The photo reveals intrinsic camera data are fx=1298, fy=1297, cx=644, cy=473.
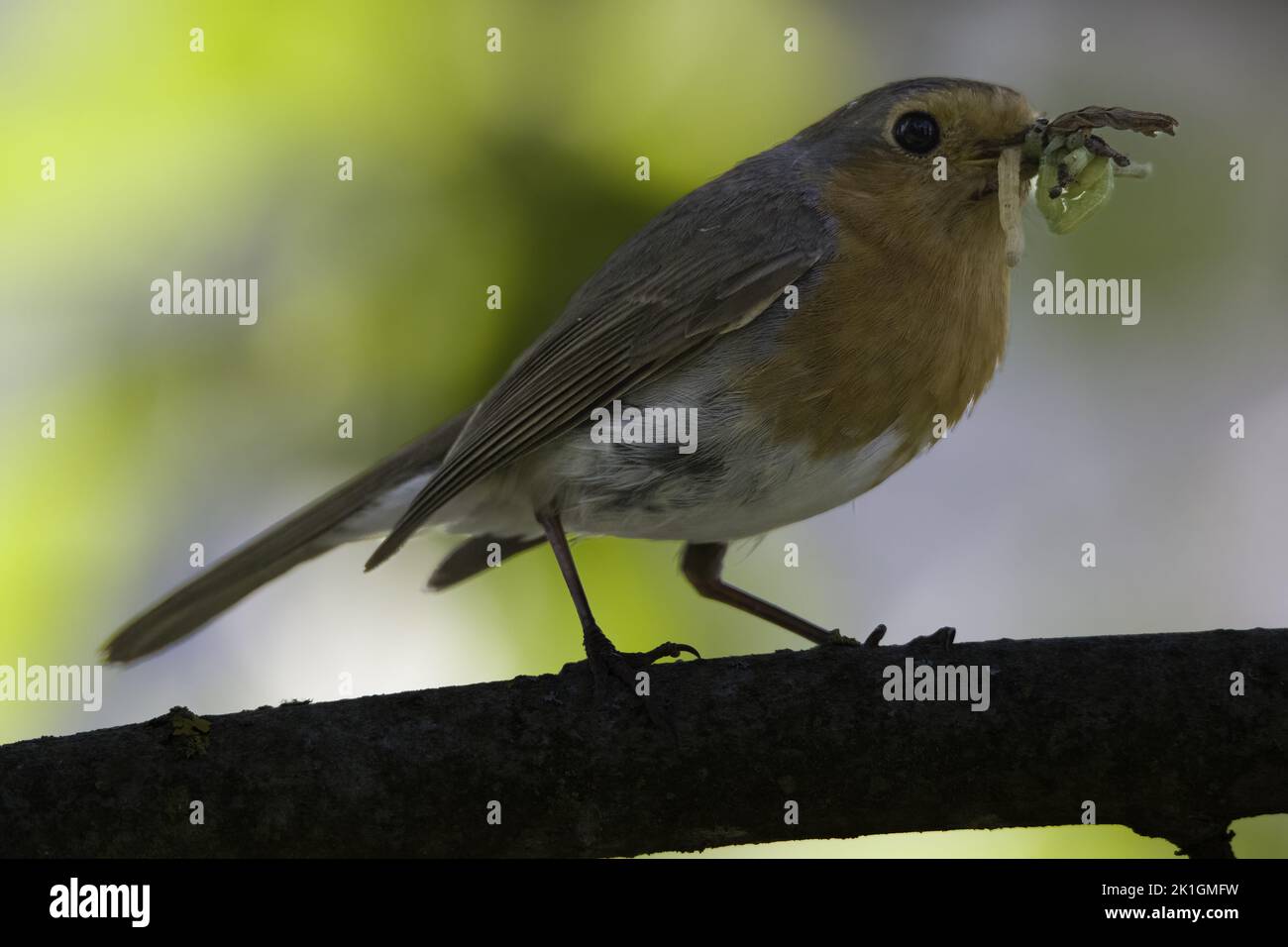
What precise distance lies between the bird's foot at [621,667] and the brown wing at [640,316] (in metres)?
0.79

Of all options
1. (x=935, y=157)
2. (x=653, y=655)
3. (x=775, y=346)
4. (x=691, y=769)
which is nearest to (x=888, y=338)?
(x=775, y=346)

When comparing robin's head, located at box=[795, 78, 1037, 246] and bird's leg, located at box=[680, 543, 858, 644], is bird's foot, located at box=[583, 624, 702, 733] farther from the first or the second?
robin's head, located at box=[795, 78, 1037, 246]

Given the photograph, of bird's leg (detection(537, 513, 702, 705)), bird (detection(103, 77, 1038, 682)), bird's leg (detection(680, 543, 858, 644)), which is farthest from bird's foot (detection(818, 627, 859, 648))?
bird's leg (detection(537, 513, 702, 705))

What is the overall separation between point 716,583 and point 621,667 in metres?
1.42

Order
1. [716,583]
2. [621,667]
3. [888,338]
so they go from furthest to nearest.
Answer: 1. [716,583]
2. [888,338]
3. [621,667]

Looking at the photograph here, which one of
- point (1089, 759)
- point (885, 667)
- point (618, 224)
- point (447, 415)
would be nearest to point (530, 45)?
point (618, 224)

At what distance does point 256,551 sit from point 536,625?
114cm

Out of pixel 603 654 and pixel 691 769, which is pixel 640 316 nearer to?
pixel 603 654

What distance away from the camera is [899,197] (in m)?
4.29

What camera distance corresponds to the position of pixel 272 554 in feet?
16.5

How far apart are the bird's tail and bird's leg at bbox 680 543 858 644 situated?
1.03 meters

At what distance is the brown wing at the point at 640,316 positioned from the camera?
4.24 meters

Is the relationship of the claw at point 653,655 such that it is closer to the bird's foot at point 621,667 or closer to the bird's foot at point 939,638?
the bird's foot at point 621,667

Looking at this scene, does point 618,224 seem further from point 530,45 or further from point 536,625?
point 536,625
